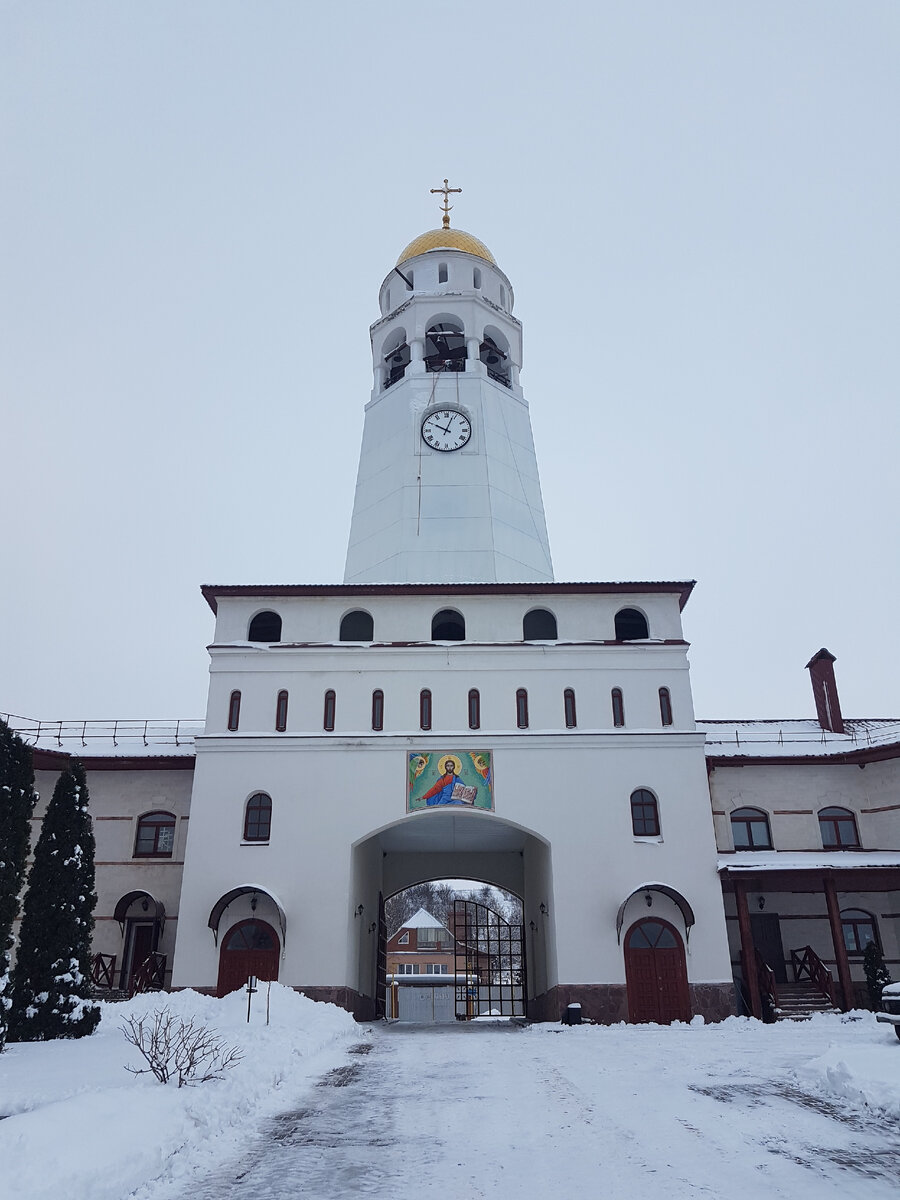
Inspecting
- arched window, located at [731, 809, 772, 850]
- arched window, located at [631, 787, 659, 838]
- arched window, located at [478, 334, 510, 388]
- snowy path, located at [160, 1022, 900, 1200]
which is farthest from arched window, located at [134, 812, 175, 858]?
arched window, located at [478, 334, 510, 388]

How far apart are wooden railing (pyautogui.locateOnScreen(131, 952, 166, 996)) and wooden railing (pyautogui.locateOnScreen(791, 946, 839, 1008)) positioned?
18.0m

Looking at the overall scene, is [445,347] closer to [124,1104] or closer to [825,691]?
[825,691]

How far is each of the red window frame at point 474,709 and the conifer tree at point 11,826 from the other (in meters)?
13.3

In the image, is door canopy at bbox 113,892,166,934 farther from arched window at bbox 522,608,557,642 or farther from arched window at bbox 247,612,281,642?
arched window at bbox 522,608,557,642

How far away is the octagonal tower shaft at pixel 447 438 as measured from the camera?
33.3 meters

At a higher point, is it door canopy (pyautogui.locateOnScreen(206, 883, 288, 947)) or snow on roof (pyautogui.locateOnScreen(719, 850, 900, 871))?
snow on roof (pyautogui.locateOnScreen(719, 850, 900, 871))

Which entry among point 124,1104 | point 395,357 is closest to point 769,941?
point 124,1104

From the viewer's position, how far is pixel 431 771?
26547mm

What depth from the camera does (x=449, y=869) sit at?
33656mm

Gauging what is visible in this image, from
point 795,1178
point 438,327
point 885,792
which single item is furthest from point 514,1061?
point 438,327

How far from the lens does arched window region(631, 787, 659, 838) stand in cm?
2623

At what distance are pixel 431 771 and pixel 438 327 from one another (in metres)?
20.2

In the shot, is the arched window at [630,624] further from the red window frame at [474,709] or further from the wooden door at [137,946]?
the wooden door at [137,946]

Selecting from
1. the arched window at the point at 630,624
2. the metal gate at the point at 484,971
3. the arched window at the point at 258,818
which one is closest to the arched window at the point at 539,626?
the arched window at the point at 630,624
